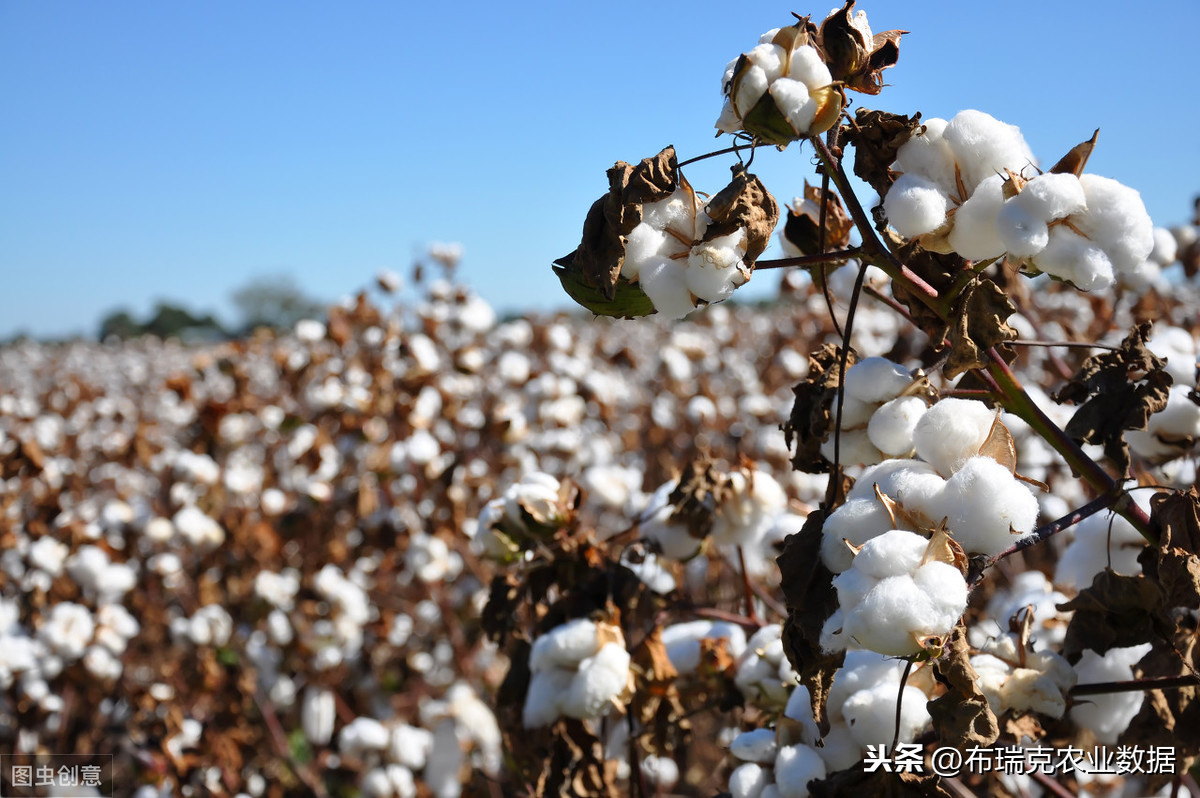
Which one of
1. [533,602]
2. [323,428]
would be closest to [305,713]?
[323,428]

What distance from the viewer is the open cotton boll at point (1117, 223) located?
2.80ft

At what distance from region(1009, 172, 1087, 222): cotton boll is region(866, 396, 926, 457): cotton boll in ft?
0.73

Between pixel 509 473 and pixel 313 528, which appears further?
pixel 509 473

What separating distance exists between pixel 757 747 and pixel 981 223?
28.9 inches

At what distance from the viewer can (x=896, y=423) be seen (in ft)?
3.11

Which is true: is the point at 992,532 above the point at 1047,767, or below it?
above

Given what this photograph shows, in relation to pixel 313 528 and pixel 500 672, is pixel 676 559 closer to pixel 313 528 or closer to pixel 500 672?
pixel 313 528

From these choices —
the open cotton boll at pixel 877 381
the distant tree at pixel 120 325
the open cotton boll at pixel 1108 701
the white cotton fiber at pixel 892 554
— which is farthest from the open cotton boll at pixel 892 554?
the distant tree at pixel 120 325

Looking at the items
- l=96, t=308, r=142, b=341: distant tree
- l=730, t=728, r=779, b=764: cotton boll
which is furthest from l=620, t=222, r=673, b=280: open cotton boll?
l=96, t=308, r=142, b=341: distant tree

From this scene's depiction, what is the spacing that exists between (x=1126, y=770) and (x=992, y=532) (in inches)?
25.5

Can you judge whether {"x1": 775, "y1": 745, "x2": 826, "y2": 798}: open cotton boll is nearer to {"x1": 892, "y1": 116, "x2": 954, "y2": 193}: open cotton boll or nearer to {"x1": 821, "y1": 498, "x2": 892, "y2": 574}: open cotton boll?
{"x1": 821, "y1": 498, "x2": 892, "y2": 574}: open cotton boll

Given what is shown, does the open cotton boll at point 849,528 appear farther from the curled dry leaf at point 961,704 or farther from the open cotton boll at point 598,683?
the open cotton boll at point 598,683

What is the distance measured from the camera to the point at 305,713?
349 centimetres

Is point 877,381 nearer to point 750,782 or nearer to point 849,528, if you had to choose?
point 849,528
